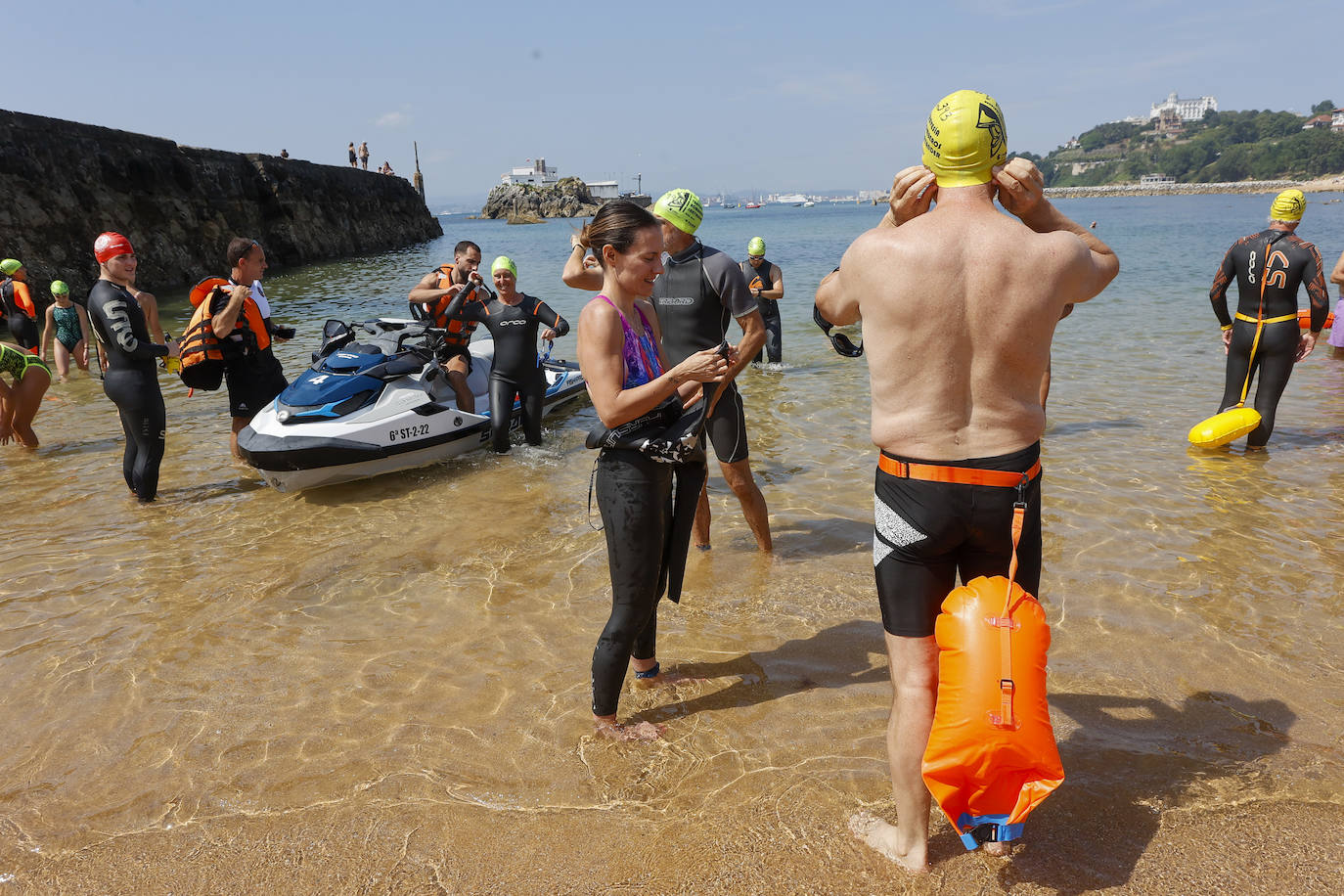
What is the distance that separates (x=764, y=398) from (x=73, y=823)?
8610 millimetres

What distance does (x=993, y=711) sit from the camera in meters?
2.17

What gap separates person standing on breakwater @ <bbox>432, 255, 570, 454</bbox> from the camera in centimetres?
748

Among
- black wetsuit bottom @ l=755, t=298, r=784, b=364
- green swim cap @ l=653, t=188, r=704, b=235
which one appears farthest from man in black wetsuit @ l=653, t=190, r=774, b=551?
black wetsuit bottom @ l=755, t=298, r=784, b=364

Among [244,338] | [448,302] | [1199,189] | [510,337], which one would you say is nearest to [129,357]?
[244,338]

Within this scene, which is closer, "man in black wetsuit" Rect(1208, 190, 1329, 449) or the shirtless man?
the shirtless man

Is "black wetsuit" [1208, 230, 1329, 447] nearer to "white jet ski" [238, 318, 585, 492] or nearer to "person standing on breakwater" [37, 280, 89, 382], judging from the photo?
"white jet ski" [238, 318, 585, 492]

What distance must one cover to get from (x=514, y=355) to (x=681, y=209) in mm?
3480

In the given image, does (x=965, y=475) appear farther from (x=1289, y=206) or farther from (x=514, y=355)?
(x=1289, y=206)

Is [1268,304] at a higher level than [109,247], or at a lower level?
lower

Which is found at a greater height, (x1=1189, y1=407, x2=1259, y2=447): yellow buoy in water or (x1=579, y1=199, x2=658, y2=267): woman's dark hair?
(x1=579, y1=199, x2=658, y2=267): woman's dark hair

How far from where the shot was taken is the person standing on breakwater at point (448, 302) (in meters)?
7.90

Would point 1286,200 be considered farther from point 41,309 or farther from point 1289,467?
point 41,309

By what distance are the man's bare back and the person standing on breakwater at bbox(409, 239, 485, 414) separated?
20.0 feet

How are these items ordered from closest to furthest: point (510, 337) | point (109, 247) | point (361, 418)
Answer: point (109, 247) < point (361, 418) < point (510, 337)
